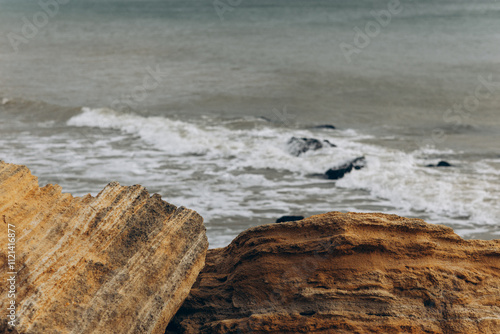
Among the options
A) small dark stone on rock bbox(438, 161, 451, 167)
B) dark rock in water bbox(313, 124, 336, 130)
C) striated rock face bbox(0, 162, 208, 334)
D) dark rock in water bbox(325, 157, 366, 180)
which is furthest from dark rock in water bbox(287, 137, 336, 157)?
striated rock face bbox(0, 162, 208, 334)

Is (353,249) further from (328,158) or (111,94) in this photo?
(111,94)

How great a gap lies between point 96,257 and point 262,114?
58.0 feet

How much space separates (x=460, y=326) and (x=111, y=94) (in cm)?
2310

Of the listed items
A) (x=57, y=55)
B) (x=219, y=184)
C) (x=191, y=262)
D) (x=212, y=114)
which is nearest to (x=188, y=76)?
(x=212, y=114)

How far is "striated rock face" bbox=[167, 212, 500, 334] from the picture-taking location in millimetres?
3850

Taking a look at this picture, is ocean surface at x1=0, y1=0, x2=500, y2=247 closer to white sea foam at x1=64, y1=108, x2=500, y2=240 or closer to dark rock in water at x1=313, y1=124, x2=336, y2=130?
white sea foam at x1=64, y1=108, x2=500, y2=240

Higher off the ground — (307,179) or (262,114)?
(262,114)

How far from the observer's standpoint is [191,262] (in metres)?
4.43

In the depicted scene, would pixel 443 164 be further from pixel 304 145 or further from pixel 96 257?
pixel 96 257

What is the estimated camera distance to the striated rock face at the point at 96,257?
11.9 ft

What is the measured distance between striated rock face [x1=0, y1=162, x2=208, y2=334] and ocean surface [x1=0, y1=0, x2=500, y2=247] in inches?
179

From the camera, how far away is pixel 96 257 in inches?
156

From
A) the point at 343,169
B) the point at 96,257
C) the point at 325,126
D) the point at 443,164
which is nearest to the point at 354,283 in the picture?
the point at 96,257

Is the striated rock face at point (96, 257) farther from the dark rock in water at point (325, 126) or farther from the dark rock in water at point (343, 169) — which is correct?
the dark rock in water at point (325, 126)
